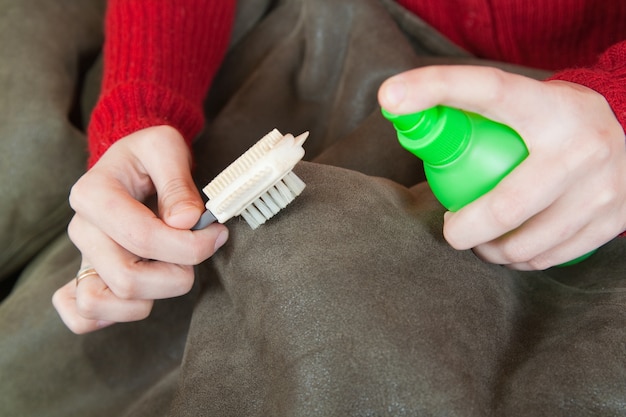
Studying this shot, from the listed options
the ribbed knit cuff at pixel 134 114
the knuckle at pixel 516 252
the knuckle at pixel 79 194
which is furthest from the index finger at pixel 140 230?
the knuckle at pixel 516 252

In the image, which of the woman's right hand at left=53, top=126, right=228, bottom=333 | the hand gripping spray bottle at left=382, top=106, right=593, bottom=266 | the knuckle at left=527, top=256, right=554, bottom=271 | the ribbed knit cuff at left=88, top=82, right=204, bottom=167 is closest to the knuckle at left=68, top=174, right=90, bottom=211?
the woman's right hand at left=53, top=126, right=228, bottom=333

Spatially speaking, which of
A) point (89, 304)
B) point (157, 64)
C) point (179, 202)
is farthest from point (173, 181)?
point (157, 64)

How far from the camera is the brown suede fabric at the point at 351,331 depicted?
39 cm

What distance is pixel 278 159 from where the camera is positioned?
431 millimetres

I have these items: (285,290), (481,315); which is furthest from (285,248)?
(481,315)

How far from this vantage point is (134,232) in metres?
0.52

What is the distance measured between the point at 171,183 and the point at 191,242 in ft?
0.30

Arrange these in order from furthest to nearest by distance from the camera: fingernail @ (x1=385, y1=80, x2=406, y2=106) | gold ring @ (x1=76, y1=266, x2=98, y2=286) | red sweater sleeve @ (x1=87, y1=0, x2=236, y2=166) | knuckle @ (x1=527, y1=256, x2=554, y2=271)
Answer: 1. red sweater sleeve @ (x1=87, y1=0, x2=236, y2=166)
2. gold ring @ (x1=76, y1=266, x2=98, y2=286)
3. knuckle @ (x1=527, y1=256, x2=554, y2=271)
4. fingernail @ (x1=385, y1=80, x2=406, y2=106)

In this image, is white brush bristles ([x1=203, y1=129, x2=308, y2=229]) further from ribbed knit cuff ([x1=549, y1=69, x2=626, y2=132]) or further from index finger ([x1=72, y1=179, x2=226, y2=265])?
ribbed knit cuff ([x1=549, y1=69, x2=626, y2=132])

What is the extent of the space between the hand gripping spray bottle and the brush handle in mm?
187

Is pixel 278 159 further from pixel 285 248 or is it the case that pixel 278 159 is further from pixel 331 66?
pixel 331 66

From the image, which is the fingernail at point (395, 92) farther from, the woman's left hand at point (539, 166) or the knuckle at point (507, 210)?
the knuckle at point (507, 210)

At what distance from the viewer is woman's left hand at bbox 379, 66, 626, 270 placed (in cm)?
38

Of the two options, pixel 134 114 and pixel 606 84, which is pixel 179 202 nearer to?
pixel 134 114
